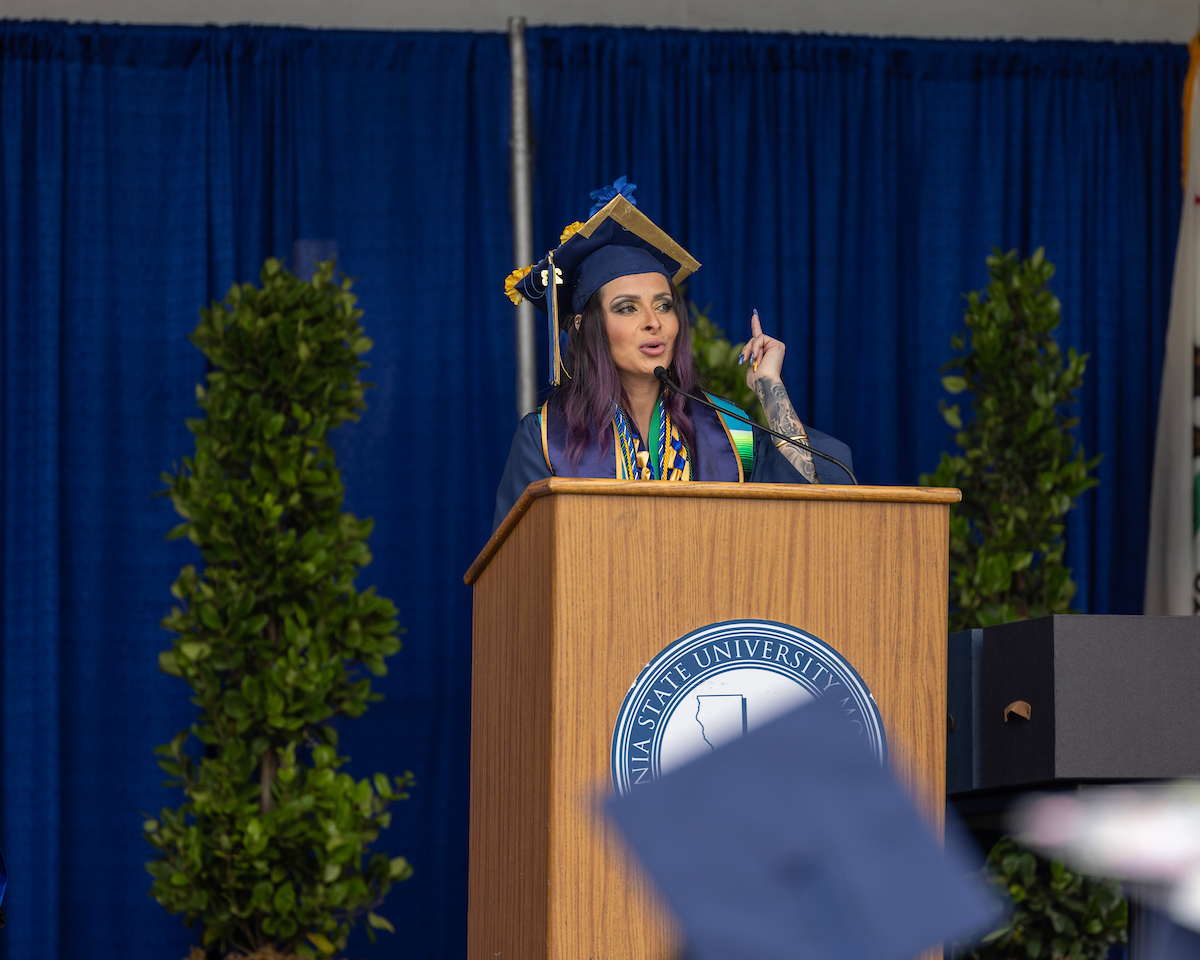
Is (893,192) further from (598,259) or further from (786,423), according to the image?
(786,423)

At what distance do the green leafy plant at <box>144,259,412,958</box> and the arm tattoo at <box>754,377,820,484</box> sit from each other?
1.49 metres

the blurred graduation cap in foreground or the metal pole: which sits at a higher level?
the metal pole

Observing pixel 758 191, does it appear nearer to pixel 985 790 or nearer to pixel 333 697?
pixel 333 697

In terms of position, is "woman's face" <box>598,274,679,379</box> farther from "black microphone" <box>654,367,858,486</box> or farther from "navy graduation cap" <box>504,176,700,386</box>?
"black microphone" <box>654,367,858,486</box>

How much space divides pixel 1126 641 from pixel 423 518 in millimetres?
2526

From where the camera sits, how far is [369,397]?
3783mm

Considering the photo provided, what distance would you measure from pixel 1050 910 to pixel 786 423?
1.90m

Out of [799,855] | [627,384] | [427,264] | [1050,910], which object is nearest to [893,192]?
[427,264]

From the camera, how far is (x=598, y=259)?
2027 millimetres

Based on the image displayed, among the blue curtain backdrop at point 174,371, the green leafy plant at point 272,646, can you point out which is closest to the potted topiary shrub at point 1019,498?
the blue curtain backdrop at point 174,371

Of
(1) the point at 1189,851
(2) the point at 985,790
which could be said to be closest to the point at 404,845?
(2) the point at 985,790

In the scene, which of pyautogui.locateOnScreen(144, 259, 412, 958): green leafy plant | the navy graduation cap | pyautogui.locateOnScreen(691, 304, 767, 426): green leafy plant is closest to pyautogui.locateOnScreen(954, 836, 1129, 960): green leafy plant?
pyautogui.locateOnScreen(691, 304, 767, 426): green leafy plant

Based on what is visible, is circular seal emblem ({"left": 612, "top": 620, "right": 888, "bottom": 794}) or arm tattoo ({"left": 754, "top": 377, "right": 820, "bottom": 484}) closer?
circular seal emblem ({"left": 612, "top": 620, "right": 888, "bottom": 794})

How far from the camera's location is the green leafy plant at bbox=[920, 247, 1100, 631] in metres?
3.25
